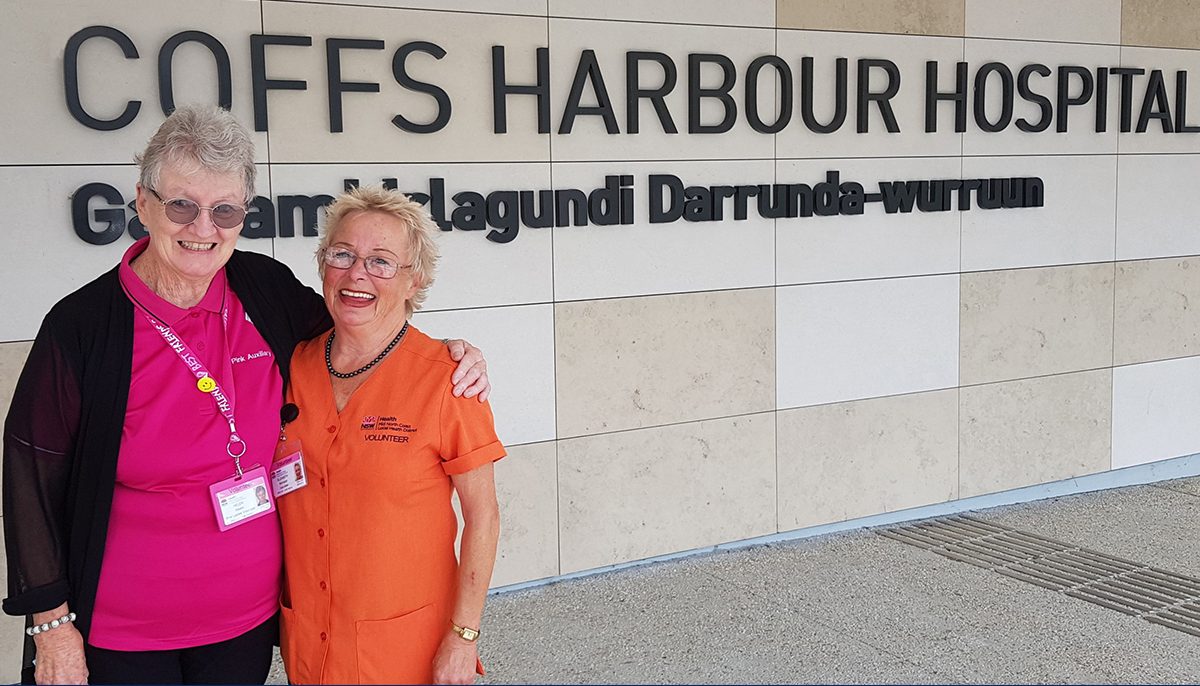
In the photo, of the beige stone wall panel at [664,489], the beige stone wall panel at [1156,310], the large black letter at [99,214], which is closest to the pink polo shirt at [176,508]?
the large black letter at [99,214]

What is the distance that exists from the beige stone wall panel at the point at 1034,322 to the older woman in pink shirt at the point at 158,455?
394cm

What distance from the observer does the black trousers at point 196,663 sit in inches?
91.7

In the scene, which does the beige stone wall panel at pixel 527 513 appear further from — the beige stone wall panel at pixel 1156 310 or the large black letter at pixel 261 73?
the beige stone wall panel at pixel 1156 310

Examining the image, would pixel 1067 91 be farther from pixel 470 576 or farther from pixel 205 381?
pixel 205 381

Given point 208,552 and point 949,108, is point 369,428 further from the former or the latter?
point 949,108

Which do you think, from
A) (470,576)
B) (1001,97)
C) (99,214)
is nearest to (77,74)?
(99,214)

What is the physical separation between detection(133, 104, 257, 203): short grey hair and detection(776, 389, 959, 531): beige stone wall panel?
11.3ft

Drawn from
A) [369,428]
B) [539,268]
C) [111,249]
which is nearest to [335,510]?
[369,428]

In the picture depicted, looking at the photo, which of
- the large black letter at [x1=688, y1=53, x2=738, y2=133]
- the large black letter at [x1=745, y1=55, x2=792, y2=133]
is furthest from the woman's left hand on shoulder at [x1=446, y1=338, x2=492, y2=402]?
the large black letter at [x1=745, y1=55, x2=792, y2=133]

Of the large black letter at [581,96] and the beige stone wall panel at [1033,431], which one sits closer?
the large black letter at [581,96]

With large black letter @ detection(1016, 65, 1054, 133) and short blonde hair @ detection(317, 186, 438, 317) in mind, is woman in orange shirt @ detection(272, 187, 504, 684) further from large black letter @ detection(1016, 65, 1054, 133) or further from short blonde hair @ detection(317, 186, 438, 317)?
large black letter @ detection(1016, 65, 1054, 133)

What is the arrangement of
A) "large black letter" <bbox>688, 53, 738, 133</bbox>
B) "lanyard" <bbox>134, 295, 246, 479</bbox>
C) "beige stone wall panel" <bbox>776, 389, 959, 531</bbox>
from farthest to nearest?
"beige stone wall panel" <bbox>776, 389, 959, 531</bbox>, "large black letter" <bbox>688, 53, 738, 133</bbox>, "lanyard" <bbox>134, 295, 246, 479</bbox>

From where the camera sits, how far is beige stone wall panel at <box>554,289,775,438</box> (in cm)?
484

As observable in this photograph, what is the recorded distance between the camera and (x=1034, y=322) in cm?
600
